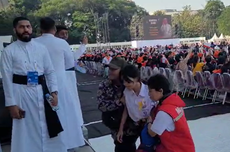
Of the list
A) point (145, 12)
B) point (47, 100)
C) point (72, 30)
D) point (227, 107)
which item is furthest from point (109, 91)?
point (145, 12)

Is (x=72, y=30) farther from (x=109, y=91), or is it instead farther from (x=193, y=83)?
(x=109, y=91)

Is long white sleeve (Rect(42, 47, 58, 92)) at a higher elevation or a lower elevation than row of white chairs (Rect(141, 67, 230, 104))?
higher

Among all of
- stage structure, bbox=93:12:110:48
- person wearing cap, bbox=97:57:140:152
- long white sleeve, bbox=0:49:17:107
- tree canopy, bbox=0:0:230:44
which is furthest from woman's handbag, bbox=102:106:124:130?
tree canopy, bbox=0:0:230:44

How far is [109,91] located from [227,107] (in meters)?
4.86

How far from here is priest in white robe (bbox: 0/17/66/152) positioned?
110 inches

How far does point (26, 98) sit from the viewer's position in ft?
9.33

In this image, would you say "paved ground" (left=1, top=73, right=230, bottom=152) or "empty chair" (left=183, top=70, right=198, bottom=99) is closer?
"paved ground" (left=1, top=73, right=230, bottom=152)

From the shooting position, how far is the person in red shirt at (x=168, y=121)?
2102mm

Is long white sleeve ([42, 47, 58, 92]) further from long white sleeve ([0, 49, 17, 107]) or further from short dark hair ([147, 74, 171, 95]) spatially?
short dark hair ([147, 74, 171, 95])

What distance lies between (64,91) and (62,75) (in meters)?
0.18

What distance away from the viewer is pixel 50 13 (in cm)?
6000

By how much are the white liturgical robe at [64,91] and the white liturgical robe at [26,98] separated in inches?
17.6

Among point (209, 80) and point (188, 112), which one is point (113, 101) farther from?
point (209, 80)

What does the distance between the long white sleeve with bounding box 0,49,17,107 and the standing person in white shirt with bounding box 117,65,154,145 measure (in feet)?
3.29
